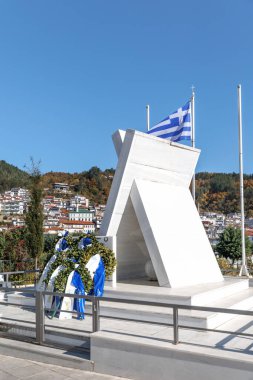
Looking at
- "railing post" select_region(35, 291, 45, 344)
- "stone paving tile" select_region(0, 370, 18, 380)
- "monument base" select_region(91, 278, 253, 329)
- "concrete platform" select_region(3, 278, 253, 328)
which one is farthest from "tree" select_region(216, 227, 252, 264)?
"stone paving tile" select_region(0, 370, 18, 380)

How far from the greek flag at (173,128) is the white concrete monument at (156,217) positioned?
1.08ft

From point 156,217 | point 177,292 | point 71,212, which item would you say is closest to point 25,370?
point 177,292

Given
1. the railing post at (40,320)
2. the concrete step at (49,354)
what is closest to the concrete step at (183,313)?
the concrete step at (49,354)

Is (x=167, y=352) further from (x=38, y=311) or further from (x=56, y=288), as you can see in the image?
(x=56, y=288)

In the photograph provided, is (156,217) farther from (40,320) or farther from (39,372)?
(39,372)

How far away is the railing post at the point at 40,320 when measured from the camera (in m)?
7.61

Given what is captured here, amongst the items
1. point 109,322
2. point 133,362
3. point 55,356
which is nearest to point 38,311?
point 55,356

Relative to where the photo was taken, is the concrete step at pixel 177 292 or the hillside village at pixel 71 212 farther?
the hillside village at pixel 71 212

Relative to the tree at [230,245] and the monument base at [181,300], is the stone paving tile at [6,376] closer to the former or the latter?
the monument base at [181,300]

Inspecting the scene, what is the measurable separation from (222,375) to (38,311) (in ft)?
11.4

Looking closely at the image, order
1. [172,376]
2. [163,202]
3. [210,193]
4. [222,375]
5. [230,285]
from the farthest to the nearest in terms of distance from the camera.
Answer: [210,193] < [163,202] < [230,285] < [172,376] < [222,375]

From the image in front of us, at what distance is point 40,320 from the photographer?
7.61m

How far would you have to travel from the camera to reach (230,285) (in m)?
10.7

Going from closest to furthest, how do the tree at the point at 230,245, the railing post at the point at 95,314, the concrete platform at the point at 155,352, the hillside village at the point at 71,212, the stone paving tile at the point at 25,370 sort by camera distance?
1. the concrete platform at the point at 155,352
2. the stone paving tile at the point at 25,370
3. the railing post at the point at 95,314
4. the tree at the point at 230,245
5. the hillside village at the point at 71,212
